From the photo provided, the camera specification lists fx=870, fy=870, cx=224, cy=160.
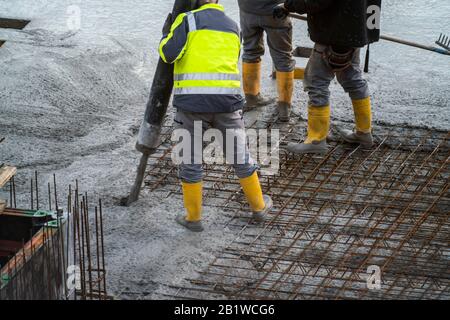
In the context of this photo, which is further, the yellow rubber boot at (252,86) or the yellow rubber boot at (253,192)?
the yellow rubber boot at (252,86)

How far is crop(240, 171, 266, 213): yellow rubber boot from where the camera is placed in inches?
242

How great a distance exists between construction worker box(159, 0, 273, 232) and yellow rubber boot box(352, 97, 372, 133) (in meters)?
1.61

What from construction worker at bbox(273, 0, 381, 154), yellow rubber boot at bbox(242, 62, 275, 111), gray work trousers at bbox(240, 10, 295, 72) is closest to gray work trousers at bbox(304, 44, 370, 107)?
construction worker at bbox(273, 0, 381, 154)

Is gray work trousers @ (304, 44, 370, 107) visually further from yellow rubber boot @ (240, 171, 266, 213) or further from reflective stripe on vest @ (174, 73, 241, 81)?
reflective stripe on vest @ (174, 73, 241, 81)

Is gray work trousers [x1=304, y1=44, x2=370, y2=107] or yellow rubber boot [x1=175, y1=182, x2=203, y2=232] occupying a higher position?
gray work trousers [x1=304, y1=44, x2=370, y2=107]

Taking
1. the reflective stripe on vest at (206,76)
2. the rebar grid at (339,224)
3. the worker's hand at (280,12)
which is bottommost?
the rebar grid at (339,224)

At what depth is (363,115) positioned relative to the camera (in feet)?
24.2

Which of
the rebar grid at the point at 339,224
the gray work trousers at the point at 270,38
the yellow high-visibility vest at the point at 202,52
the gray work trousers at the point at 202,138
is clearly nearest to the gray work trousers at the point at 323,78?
the rebar grid at the point at 339,224

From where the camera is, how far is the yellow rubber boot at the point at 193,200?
6043mm

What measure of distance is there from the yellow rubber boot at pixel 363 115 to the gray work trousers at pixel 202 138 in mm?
1602

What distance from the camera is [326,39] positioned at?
696 centimetres

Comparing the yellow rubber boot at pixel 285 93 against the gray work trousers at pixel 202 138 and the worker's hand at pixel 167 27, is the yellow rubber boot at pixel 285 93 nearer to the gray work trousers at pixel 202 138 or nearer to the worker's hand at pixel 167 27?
the gray work trousers at pixel 202 138

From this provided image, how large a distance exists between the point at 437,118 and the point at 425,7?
3385 mm

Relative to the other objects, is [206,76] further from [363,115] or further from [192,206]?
[363,115]
